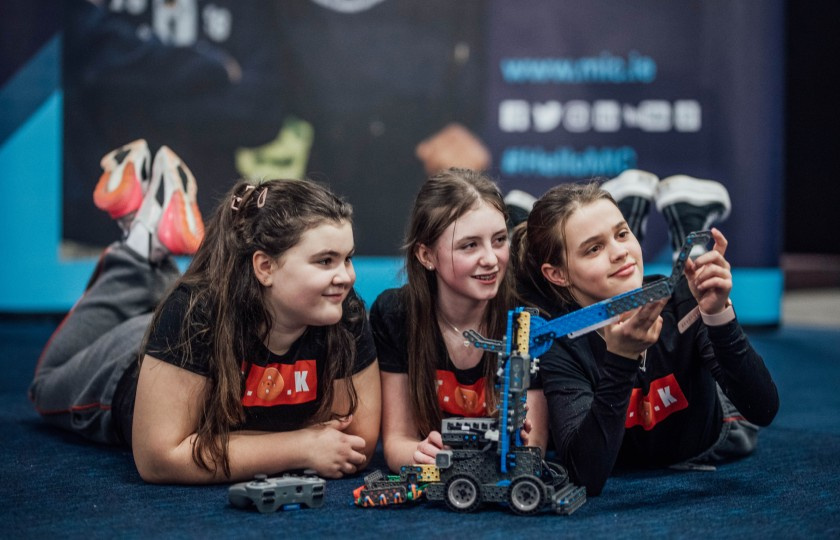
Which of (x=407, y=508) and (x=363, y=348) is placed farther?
(x=363, y=348)

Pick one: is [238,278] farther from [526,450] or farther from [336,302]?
[526,450]

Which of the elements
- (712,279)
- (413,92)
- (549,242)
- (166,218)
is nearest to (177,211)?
(166,218)

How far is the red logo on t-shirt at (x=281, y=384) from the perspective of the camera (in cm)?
179

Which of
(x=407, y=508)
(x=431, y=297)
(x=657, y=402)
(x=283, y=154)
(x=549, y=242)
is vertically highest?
(x=283, y=154)

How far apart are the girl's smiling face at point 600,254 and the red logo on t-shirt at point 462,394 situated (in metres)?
0.31

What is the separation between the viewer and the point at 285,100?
182 inches

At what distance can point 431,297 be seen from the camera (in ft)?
6.41

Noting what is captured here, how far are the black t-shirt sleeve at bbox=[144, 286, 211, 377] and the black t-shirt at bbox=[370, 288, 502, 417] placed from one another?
Result: 16.5 inches

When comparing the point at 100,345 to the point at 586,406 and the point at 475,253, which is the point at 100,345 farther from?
the point at 586,406

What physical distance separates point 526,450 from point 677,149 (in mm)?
3488

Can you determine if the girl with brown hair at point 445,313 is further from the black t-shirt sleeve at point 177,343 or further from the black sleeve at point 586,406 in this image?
the black t-shirt sleeve at point 177,343

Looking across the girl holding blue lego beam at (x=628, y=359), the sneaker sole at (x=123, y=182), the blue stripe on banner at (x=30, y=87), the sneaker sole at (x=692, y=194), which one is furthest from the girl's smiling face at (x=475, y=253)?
the blue stripe on banner at (x=30, y=87)

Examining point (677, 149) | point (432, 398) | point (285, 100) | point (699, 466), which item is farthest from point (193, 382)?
point (677, 149)

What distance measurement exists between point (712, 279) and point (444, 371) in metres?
0.63
